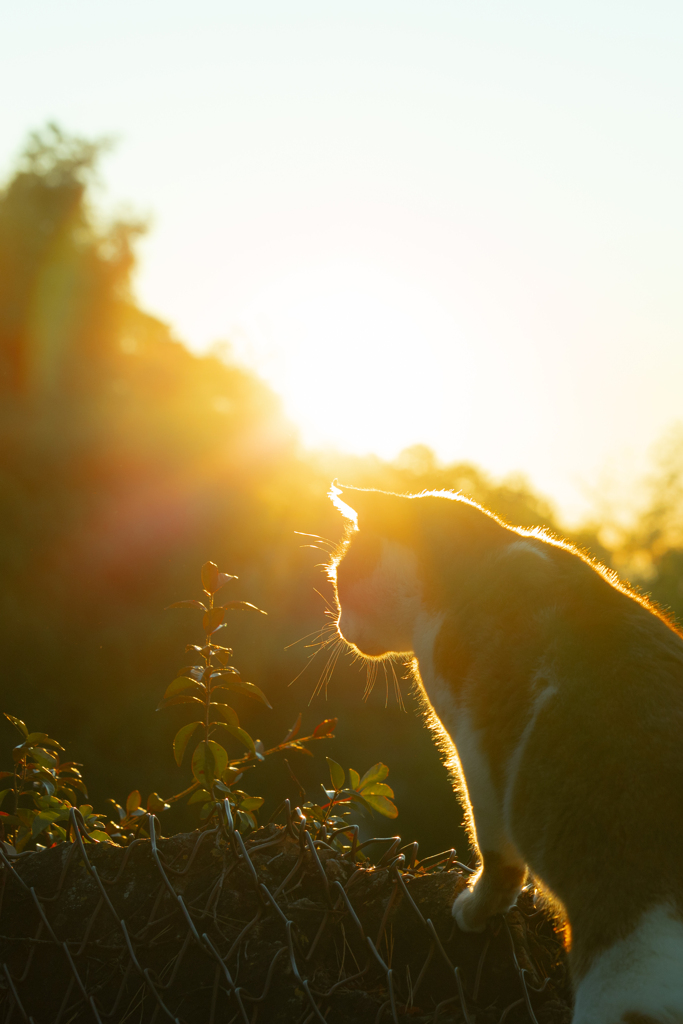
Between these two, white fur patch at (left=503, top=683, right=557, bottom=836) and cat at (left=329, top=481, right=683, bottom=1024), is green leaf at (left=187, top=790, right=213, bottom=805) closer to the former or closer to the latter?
cat at (left=329, top=481, right=683, bottom=1024)

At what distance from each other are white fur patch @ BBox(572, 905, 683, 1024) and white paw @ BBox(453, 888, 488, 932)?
332mm

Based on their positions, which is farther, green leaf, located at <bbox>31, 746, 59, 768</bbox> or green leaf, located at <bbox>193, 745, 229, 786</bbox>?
green leaf, located at <bbox>31, 746, 59, 768</bbox>

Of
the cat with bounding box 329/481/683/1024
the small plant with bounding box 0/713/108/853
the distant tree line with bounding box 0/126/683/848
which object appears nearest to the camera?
the cat with bounding box 329/481/683/1024

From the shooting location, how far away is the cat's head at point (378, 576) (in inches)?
95.4

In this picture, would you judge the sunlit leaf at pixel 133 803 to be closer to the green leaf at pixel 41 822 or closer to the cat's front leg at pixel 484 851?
the green leaf at pixel 41 822

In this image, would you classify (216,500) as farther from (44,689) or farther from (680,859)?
(680,859)

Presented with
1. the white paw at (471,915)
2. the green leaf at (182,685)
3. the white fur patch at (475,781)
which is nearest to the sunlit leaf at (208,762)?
the green leaf at (182,685)

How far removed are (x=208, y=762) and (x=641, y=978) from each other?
1.25 metres

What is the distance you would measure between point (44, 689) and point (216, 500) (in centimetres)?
230

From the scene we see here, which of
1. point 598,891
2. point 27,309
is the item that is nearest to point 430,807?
point 598,891

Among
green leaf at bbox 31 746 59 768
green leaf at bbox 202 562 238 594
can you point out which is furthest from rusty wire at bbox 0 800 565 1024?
green leaf at bbox 202 562 238 594

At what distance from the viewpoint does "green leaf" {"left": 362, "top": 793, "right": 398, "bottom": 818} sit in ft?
7.09

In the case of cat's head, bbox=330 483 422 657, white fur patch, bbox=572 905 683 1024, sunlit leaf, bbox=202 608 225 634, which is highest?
cat's head, bbox=330 483 422 657

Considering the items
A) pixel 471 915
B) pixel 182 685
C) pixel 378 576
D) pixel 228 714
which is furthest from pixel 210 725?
pixel 471 915
